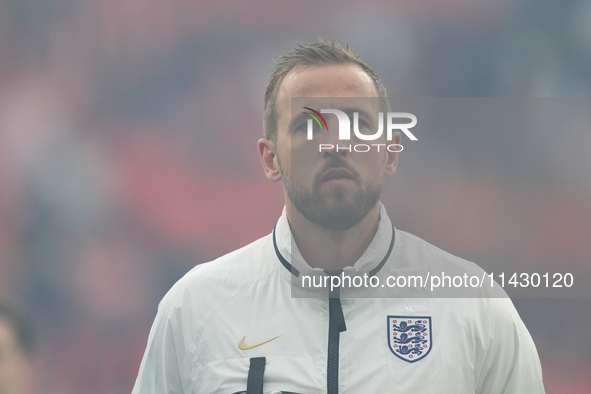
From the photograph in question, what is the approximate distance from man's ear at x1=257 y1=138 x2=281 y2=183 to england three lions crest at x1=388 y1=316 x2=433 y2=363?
41cm

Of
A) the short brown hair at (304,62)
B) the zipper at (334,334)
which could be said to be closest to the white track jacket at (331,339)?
the zipper at (334,334)

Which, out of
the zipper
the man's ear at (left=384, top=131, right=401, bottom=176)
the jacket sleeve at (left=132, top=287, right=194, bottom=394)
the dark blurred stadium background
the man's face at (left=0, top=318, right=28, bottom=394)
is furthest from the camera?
the dark blurred stadium background

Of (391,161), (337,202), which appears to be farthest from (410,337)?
(391,161)

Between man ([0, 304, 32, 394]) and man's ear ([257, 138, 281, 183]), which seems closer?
man's ear ([257, 138, 281, 183])

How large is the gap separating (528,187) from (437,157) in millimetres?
257

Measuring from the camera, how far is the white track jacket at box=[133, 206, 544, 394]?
1.06 metres

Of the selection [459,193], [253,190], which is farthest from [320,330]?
[253,190]

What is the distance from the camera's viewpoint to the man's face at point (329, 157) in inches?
46.0

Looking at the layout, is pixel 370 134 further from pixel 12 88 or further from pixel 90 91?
pixel 12 88

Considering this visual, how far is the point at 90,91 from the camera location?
2502 mm

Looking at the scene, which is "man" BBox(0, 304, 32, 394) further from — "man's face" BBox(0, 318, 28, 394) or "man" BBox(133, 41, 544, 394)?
"man" BBox(133, 41, 544, 394)

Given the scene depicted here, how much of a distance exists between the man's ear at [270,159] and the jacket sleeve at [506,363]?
0.55 meters

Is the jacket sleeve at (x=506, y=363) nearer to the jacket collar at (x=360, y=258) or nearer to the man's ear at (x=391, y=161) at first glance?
the jacket collar at (x=360, y=258)

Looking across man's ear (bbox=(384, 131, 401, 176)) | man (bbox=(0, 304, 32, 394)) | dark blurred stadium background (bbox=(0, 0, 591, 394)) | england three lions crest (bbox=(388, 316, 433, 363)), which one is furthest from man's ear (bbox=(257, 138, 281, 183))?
man (bbox=(0, 304, 32, 394))
